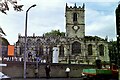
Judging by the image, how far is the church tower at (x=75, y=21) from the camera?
99.1 meters

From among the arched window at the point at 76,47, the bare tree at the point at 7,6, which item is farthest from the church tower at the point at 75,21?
the bare tree at the point at 7,6

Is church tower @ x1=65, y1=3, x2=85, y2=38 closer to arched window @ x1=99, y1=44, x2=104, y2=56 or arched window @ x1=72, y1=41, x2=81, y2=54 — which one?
arched window @ x1=72, y1=41, x2=81, y2=54

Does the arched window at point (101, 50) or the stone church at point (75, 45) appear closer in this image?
the stone church at point (75, 45)

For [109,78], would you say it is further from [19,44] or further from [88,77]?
[19,44]

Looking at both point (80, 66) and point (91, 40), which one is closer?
point (80, 66)

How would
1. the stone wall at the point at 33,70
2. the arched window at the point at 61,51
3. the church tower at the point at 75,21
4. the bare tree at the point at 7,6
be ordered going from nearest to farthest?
the bare tree at the point at 7,6 < the stone wall at the point at 33,70 < the arched window at the point at 61,51 < the church tower at the point at 75,21

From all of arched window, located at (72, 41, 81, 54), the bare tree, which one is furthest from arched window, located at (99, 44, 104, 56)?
the bare tree

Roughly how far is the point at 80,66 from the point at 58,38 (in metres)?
51.8

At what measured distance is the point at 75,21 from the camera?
99.9 metres

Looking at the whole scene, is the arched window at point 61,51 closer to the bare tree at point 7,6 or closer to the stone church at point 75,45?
the stone church at point 75,45

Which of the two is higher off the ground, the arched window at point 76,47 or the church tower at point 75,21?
the church tower at point 75,21

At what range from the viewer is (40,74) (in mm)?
39719

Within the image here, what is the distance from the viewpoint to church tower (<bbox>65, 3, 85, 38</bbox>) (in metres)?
99.1

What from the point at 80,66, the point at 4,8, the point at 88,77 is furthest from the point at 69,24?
the point at 4,8
